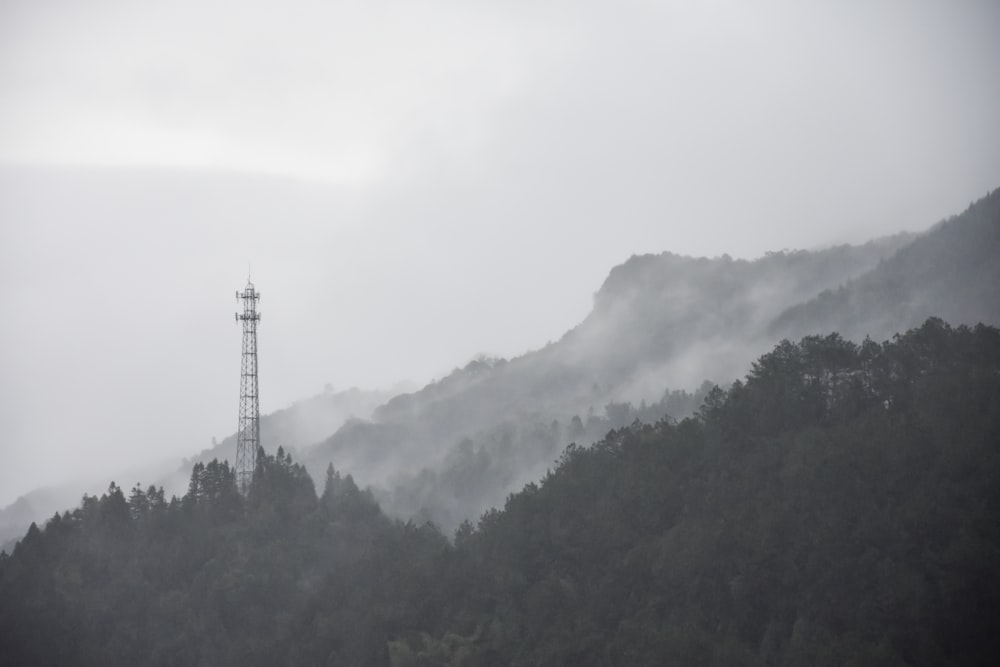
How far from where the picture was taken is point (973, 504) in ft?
171

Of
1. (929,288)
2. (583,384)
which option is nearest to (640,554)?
(929,288)

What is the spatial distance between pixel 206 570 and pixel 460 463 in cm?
4179

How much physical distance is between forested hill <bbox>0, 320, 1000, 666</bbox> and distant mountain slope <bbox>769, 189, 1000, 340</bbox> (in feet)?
73.9

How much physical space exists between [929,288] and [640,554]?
49437mm

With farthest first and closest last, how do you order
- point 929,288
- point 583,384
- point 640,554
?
point 583,384 → point 929,288 → point 640,554

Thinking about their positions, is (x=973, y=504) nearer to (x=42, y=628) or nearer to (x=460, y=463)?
(x=42, y=628)

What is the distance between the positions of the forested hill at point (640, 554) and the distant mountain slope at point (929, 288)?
22.5 meters

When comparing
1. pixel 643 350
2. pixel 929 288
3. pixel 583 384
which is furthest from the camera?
pixel 643 350

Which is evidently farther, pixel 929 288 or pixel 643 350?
pixel 643 350

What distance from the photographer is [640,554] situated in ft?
206

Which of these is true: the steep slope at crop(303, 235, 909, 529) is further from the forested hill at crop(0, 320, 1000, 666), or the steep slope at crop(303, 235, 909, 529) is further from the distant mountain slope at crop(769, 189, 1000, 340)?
the forested hill at crop(0, 320, 1000, 666)

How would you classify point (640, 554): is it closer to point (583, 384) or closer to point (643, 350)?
point (583, 384)

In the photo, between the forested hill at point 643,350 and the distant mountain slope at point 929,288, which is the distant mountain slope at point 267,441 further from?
the distant mountain slope at point 929,288

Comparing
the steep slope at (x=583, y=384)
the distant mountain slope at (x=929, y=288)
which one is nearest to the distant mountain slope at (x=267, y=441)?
the steep slope at (x=583, y=384)
